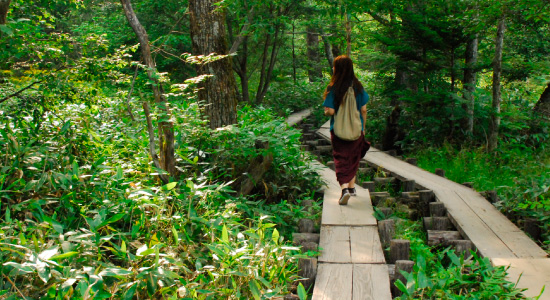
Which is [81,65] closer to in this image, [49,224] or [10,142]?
[10,142]

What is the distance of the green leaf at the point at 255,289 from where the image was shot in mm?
3209

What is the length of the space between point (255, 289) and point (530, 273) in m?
2.56

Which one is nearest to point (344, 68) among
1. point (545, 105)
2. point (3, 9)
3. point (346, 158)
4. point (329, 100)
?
point (329, 100)

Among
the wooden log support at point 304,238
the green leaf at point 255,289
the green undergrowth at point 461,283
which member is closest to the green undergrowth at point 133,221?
the green leaf at point 255,289

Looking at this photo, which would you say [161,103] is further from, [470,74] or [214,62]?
[470,74]

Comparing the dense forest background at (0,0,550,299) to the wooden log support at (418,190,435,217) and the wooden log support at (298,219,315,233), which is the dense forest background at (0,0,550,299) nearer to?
the wooden log support at (298,219,315,233)

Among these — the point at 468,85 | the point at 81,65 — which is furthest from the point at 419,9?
the point at 81,65

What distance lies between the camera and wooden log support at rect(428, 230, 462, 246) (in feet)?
16.0

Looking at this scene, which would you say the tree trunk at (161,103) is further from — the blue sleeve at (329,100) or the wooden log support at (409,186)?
the wooden log support at (409,186)

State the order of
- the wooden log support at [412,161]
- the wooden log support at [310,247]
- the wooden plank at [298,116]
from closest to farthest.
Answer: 1. the wooden log support at [310,247]
2. the wooden log support at [412,161]
3. the wooden plank at [298,116]

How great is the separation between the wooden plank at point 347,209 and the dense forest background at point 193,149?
33 centimetres

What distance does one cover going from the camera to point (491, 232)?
15.8ft

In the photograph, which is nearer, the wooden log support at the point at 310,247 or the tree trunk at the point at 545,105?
the wooden log support at the point at 310,247

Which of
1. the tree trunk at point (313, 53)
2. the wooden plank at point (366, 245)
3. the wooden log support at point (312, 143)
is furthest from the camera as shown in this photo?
the tree trunk at point (313, 53)
